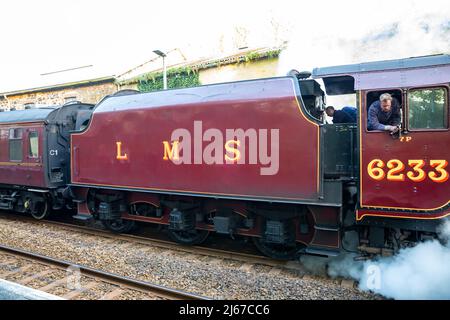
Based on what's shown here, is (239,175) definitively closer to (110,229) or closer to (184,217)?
(184,217)

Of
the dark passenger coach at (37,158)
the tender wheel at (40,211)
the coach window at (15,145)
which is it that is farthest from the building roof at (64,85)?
the tender wheel at (40,211)

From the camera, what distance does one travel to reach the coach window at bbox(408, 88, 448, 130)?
4.43 m

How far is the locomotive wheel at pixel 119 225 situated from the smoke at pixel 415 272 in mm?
5018

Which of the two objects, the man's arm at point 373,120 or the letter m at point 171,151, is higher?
the man's arm at point 373,120

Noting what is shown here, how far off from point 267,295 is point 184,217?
8.18 feet

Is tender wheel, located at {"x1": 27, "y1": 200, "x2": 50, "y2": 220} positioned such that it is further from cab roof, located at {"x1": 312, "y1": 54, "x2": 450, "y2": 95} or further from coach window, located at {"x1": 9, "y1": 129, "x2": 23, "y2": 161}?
cab roof, located at {"x1": 312, "y1": 54, "x2": 450, "y2": 95}

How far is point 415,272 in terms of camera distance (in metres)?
4.52

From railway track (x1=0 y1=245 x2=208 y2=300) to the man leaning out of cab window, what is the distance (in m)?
3.32

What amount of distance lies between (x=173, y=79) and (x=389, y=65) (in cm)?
1292

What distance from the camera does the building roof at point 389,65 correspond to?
4.53m

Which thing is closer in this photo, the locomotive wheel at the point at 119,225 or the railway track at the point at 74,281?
the railway track at the point at 74,281

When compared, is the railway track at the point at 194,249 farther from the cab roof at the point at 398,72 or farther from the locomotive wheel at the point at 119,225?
the cab roof at the point at 398,72

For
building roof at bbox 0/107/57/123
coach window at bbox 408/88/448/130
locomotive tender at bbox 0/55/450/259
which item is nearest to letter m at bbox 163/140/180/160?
locomotive tender at bbox 0/55/450/259

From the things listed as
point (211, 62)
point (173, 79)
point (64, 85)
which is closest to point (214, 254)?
point (211, 62)
